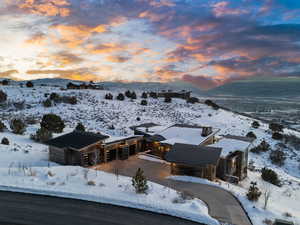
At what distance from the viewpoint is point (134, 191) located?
11.9 m

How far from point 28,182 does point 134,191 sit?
6.10 m

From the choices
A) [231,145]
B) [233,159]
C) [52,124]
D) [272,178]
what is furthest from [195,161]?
[52,124]

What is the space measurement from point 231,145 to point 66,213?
686 inches

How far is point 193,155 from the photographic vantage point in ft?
58.6

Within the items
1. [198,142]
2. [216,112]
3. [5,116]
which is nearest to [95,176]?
[198,142]

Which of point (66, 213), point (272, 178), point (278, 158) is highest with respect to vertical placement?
point (66, 213)

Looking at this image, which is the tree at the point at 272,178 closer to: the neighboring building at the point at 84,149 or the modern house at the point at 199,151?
the modern house at the point at 199,151

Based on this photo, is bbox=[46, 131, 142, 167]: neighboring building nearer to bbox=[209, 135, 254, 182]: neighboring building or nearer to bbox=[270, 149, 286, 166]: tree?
bbox=[209, 135, 254, 182]: neighboring building

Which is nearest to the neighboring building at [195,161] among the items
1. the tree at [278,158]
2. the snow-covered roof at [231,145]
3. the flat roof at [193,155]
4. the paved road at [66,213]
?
the flat roof at [193,155]

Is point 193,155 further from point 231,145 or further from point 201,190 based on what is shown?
point 231,145

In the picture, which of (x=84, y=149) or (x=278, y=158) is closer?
(x=84, y=149)

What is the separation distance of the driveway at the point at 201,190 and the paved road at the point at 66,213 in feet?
9.02

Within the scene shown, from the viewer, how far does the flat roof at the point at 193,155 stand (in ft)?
55.9

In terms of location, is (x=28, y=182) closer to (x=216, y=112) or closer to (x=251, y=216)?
(x=251, y=216)
